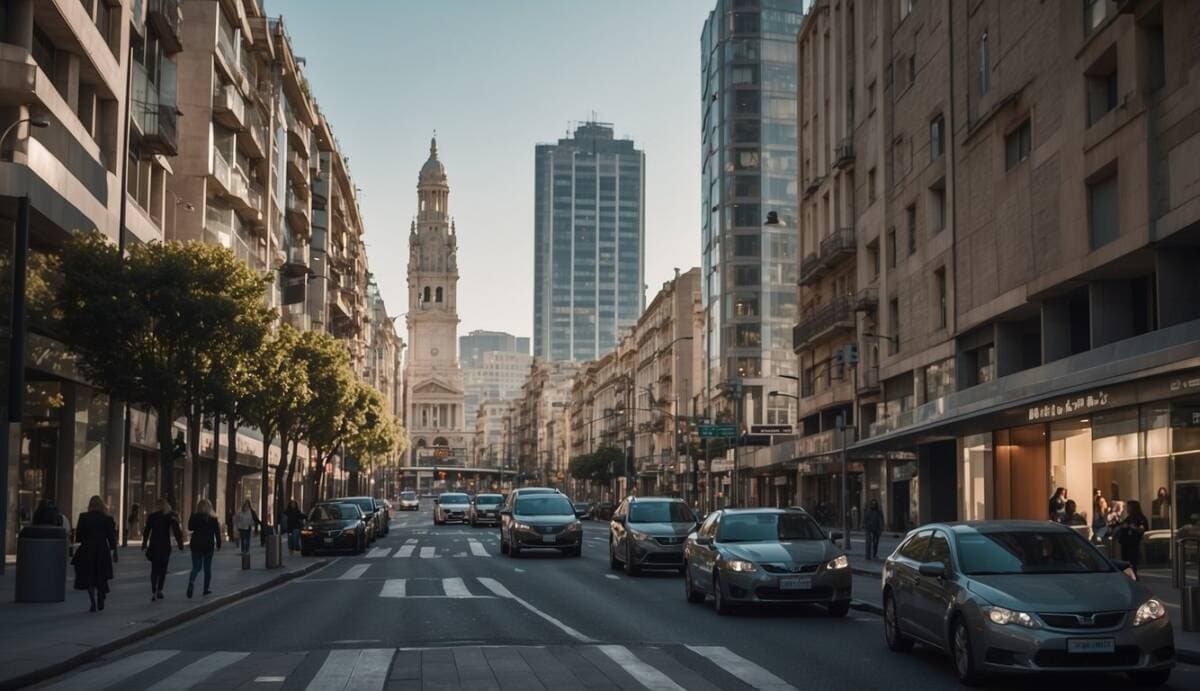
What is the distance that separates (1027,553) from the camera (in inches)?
506

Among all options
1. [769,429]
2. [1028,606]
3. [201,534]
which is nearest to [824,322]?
[769,429]

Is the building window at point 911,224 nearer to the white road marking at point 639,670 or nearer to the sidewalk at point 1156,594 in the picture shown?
the sidewalk at point 1156,594

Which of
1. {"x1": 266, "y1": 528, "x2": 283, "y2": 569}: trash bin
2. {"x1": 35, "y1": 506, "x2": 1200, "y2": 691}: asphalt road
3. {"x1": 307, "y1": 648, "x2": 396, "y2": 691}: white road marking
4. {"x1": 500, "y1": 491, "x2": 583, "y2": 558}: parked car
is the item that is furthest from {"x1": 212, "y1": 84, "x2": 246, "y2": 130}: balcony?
{"x1": 307, "y1": 648, "x2": 396, "y2": 691}: white road marking

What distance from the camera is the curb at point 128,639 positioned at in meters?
12.1

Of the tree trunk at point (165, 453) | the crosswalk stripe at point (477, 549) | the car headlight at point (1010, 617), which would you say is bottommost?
the crosswalk stripe at point (477, 549)

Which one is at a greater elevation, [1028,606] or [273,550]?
[1028,606]

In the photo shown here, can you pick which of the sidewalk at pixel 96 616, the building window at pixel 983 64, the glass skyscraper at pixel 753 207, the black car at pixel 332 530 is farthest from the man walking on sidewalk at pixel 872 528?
the glass skyscraper at pixel 753 207

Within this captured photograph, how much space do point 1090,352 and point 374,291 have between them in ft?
453

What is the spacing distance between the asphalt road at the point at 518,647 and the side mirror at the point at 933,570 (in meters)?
0.90

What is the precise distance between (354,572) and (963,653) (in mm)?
21803

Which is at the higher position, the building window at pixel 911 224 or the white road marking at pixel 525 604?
the building window at pixel 911 224

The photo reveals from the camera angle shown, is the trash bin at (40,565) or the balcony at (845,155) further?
the balcony at (845,155)

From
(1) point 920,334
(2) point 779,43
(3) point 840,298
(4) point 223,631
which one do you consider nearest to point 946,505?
(1) point 920,334

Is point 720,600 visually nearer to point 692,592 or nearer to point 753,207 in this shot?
point 692,592
